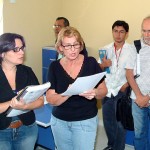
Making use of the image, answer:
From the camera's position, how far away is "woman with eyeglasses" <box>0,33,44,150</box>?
178 centimetres

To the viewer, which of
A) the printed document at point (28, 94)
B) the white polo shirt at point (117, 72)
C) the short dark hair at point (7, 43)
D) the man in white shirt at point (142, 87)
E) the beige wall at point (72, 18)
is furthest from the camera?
the beige wall at point (72, 18)

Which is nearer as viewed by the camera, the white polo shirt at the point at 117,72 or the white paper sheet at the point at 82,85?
the white paper sheet at the point at 82,85

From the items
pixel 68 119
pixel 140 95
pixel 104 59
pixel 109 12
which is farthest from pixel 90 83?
pixel 109 12

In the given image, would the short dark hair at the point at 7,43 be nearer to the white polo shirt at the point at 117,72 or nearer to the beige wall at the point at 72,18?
the white polo shirt at the point at 117,72

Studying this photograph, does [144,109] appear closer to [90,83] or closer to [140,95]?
[140,95]

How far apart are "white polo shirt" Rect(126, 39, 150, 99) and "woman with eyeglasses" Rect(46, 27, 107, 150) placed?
2.75 feet

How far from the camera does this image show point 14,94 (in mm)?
1805

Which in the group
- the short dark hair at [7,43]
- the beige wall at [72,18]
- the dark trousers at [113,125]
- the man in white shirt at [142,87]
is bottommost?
the dark trousers at [113,125]

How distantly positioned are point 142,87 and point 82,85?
3.76ft

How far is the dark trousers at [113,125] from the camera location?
311cm

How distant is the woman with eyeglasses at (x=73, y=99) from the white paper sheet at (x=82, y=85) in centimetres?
9

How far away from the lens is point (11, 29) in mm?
3957

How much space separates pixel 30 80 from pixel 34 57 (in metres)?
2.56

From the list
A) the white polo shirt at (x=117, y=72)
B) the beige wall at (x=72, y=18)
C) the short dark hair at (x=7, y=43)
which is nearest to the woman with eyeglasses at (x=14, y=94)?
the short dark hair at (x=7, y=43)
